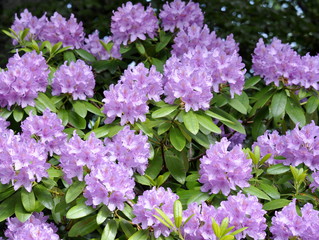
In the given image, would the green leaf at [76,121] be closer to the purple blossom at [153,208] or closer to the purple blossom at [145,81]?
the purple blossom at [145,81]

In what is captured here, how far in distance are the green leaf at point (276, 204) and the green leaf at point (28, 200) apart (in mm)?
868

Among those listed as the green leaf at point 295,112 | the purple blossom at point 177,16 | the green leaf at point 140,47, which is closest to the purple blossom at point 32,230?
the green leaf at point 140,47

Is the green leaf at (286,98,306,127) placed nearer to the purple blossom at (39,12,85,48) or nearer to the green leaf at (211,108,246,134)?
the green leaf at (211,108,246,134)

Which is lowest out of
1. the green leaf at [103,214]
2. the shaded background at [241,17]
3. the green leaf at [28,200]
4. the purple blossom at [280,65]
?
the shaded background at [241,17]

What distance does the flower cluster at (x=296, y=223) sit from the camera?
2088mm

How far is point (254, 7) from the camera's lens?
4.04 meters

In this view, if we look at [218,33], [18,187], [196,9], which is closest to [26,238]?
[18,187]

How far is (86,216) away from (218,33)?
191 cm

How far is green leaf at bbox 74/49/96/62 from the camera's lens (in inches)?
122

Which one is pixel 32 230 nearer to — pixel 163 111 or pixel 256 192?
pixel 163 111

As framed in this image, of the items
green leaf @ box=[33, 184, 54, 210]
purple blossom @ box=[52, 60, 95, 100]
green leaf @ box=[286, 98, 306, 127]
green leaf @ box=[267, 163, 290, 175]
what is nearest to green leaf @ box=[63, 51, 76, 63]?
purple blossom @ box=[52, 60, 95, 100]

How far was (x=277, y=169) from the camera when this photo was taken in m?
2.37

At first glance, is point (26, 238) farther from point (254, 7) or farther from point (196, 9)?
point (254, 7)

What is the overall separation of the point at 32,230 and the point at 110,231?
28 cm
